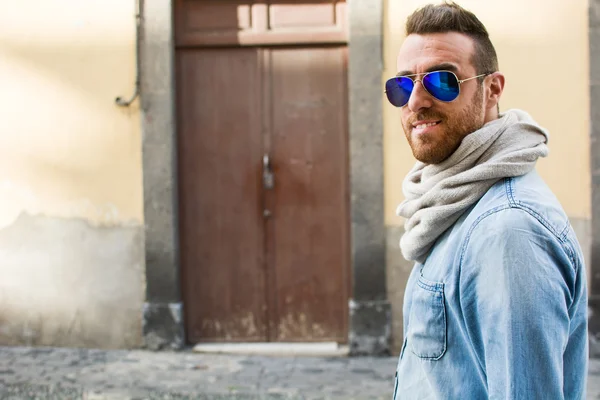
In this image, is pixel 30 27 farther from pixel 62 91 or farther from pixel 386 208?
pixel 386 208

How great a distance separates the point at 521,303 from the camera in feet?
4.11

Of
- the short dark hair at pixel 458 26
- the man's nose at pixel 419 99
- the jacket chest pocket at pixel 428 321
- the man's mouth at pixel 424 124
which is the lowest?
the jacket chest pocket at pixel 428 321

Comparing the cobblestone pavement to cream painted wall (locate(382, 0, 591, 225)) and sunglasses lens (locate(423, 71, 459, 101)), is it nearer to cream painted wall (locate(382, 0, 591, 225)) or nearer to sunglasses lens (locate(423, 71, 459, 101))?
cream painted wall (locate(382, 0, 591, 225))

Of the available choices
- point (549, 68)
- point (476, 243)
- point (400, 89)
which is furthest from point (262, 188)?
point (476, 243)

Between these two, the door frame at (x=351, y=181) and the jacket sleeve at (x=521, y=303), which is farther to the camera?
the door frame at (x=351, y=181)

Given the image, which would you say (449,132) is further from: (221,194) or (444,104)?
(221,194)

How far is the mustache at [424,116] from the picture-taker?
5.49ft

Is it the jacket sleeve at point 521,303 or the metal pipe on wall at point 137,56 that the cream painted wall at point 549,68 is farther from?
the jacket sleeve at point 521,303

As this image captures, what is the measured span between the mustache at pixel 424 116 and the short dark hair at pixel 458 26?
14cm

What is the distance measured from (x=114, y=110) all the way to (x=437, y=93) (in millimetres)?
4898

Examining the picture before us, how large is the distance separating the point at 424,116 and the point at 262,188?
459 cm

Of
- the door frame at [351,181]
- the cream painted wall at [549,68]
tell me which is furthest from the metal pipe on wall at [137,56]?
the cream painted wall at [549,68]

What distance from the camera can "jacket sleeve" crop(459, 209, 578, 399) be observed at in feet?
4.11

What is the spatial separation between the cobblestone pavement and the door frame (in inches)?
11.8
